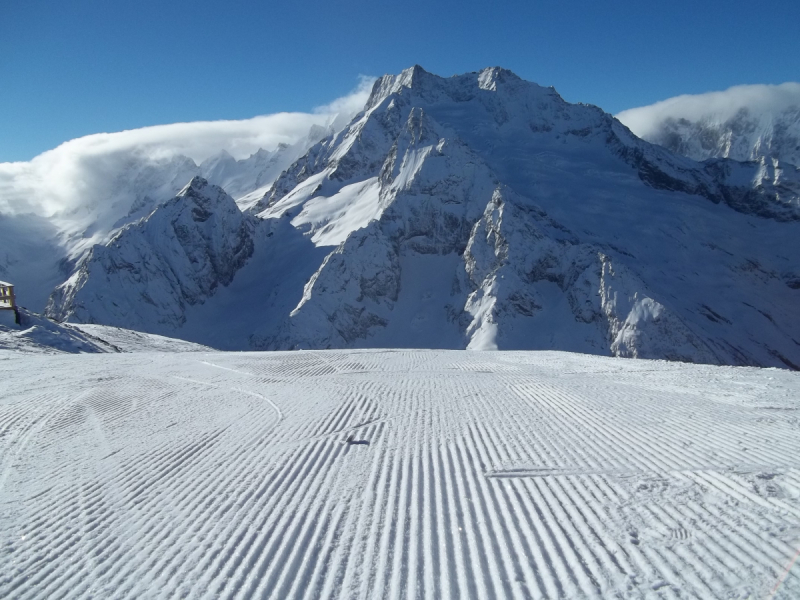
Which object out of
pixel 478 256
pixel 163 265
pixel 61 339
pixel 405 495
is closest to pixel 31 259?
pixel 163 265

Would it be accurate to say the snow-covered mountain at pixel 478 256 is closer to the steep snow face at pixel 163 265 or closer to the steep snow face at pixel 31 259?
the steep snow face at pixel 163 265

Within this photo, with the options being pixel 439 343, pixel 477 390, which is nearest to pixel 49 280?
pixel 439 343

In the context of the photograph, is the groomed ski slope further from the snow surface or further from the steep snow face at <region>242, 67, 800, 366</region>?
the steep snow face at <region>242, 67, 800, 366</region>

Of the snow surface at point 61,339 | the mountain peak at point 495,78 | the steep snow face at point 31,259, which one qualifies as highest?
the mountain peak at point 495,78

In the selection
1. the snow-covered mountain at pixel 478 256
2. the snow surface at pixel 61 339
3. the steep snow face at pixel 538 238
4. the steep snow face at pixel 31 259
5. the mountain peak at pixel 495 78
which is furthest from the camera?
the steep snow face at pixel 31 259

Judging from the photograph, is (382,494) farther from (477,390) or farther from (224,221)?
(224,221)

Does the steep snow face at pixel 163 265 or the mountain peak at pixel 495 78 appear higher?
the mountain peak at pixel 495 78

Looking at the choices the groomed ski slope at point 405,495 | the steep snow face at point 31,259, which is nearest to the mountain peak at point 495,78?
the steep snow face at point 31,259
